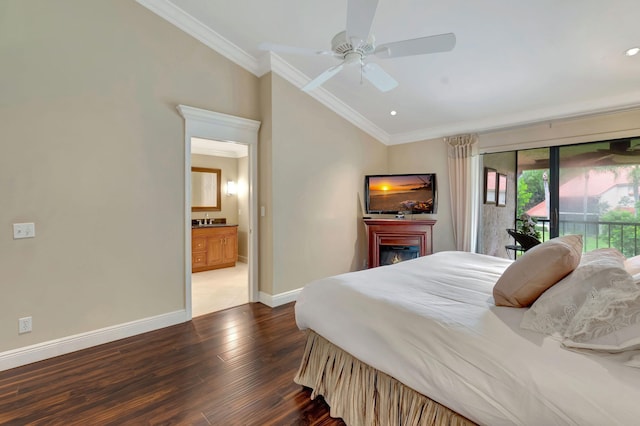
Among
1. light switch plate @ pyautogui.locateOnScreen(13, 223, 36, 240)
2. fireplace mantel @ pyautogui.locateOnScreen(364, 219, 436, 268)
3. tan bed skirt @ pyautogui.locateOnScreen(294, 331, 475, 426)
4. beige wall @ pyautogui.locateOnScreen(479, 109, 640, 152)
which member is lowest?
tan bed skirt @ pyautogui.locateOnScreen(294, 331, 475, 426)

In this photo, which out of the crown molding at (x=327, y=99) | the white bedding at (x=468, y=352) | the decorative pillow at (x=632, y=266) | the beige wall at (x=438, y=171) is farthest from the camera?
the beige wall at (x=438, y=171)

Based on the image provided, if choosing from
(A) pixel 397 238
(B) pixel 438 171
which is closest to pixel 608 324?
(A) pixel 397 238

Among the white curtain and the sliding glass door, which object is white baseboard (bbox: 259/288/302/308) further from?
the sliding glass door

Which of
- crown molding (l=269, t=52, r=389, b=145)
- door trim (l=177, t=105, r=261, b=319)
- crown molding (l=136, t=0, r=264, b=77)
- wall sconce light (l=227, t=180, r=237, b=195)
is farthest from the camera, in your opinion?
wall sconce light (l=227, t=180, r=237, b=195)

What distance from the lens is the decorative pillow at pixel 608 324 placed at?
95 cm

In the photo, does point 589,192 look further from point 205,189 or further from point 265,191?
point 205,189

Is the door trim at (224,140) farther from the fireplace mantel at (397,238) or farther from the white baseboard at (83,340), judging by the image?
the fireplace mantel at (397,238)

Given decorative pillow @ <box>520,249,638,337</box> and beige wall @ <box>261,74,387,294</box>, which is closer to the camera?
decorative pillow @ <box>520,249,638,337</box>

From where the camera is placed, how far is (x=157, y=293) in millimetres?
3000

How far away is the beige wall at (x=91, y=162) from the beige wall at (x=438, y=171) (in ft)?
11.4

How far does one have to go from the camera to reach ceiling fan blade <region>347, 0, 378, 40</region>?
1.65 meters

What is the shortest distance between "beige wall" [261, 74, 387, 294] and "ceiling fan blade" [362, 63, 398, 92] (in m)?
1.49

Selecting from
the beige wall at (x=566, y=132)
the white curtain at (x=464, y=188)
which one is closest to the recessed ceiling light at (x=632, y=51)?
the beige wall at (x=566, y=132)

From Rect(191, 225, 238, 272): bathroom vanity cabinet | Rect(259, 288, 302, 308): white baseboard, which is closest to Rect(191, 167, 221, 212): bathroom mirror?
Rect(191, 225, 238, 272): bathroom vanity cabinet
